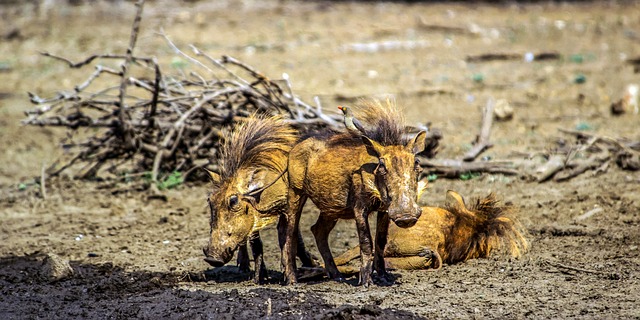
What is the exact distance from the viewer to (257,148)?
18.7 ft

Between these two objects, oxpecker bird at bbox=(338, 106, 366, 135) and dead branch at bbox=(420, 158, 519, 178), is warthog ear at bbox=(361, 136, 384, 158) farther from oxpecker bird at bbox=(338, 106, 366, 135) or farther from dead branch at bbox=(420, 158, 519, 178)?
→ dead branch at bbox=(420, 158, 519, 178)

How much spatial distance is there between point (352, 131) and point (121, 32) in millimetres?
12538

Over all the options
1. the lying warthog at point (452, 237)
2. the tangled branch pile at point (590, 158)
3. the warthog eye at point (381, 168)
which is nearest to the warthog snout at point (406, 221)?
the warthog eye at point (381, 168)

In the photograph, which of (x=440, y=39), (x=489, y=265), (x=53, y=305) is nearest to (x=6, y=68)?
(x=440, y=39)

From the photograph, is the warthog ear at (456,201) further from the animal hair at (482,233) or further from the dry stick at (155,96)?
the dry stick at (155,96)

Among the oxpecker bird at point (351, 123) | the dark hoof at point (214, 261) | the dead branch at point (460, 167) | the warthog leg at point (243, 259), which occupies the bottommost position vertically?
the warthog leg at point (243, 259)

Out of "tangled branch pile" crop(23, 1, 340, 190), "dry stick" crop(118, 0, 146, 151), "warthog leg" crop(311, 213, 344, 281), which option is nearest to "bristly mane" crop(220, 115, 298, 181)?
"warthog leg" crop(311, 213, 344, 281)

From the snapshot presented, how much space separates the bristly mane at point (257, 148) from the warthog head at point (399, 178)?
82 centimetres

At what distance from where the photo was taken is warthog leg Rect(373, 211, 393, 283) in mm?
5395

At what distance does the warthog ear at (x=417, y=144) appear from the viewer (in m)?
5.09

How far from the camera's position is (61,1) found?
1941cm

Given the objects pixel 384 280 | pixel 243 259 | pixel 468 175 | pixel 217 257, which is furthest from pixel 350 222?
pixel 217 257

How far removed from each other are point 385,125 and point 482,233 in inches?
50.9

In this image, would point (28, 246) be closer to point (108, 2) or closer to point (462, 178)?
point (462, 178)
